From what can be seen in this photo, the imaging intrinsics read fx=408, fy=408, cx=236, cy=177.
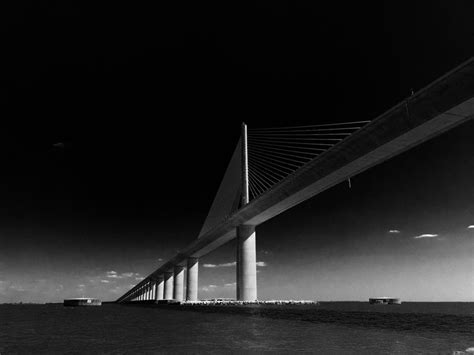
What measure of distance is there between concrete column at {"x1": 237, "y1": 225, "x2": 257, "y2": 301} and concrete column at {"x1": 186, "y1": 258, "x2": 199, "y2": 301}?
4835cm

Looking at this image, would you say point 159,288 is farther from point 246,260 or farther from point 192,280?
point 246,260

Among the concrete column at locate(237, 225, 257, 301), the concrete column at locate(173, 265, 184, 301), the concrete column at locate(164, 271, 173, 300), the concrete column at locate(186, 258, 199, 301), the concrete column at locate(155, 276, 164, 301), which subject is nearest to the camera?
the concrete column at locate(237, 225, 257, 301)

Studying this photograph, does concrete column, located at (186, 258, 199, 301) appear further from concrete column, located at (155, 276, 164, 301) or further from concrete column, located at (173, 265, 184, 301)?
concrete column, located at (155, 276, 164, 301)

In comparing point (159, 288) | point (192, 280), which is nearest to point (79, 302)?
point (159, 288)

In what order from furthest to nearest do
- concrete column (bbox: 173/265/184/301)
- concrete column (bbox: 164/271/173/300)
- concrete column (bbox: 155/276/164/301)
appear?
concrete column (bbox: 155/276/164/301), concrete column (bbox: 164/271/173/300), concrete column (bbox: 173/265/184/301)

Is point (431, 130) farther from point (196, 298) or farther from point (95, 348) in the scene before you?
Result: point (196, 298)

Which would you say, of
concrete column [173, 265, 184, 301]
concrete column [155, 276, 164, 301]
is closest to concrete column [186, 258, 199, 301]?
concrete column [173, 265, 184, 301]

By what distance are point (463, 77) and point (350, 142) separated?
44.0 ft

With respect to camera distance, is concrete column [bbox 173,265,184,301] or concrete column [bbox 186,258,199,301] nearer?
concrete column [bbox 186,258,199,301]

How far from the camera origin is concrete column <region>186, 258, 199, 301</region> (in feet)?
377

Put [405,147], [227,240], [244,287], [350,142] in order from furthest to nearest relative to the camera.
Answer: [227,240] → [244,287] → [350,142] → [405,147]

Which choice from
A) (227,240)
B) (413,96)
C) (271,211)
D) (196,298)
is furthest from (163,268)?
(413,96)

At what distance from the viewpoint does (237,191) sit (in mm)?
74000

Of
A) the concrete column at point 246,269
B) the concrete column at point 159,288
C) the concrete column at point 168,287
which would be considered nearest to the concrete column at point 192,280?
the concrete column at point 246,269
